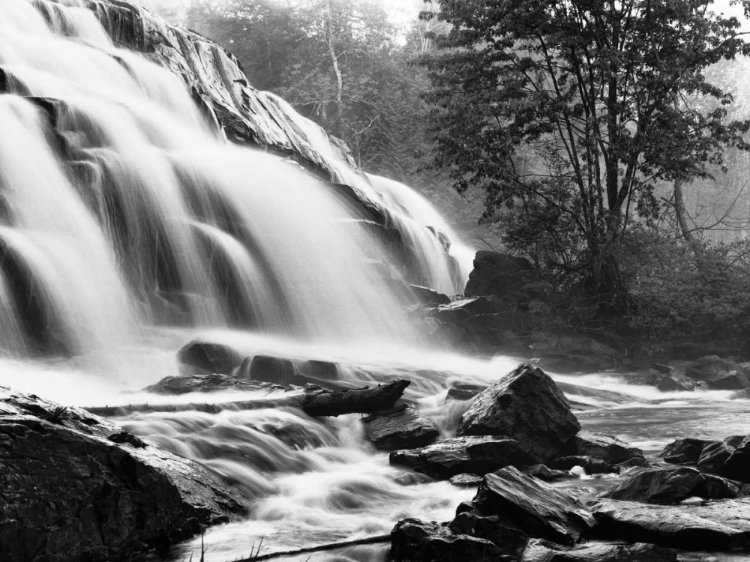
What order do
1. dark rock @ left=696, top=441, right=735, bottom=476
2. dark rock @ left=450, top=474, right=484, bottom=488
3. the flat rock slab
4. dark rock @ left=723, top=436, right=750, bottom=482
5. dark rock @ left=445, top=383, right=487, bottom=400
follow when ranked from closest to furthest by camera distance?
the flat rock slab → dark rock @ left=723, top=436, right=750, bottom=482 → dark rock @ left=450, top=474, right=484, bottom=488 → dark rock @ left=696, top=441, right=735, bottom=476 → dark rock @ left=445, top=383, right=487, bottom=400

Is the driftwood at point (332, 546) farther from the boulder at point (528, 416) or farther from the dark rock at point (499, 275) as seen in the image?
the dark rock at point (499, 275)

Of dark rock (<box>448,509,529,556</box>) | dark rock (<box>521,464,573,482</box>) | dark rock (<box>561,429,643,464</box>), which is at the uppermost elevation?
dark rock (<box>448,509,529,556</box>)

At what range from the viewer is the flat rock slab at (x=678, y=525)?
464 cm

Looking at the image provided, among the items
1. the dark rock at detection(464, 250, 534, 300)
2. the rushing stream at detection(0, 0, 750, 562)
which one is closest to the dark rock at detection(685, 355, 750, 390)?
the rushing stream at detection(0, 0, 750, 562)

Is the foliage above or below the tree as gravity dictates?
below

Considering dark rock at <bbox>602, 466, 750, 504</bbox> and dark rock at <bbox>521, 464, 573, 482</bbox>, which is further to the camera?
dark rock at <bbox>521, 464, 573, 482</bbox>

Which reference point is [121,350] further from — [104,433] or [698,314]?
[698,314]

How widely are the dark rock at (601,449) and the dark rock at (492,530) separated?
3.45 meters

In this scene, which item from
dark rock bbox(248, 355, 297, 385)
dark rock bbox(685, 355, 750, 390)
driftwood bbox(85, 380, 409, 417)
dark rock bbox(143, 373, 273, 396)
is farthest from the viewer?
dark rock bbox(685, 355, 750, 390)

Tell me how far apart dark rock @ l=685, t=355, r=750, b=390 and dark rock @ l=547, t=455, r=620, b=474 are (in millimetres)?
9143

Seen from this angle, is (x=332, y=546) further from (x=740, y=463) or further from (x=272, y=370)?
(x=272, y=370)

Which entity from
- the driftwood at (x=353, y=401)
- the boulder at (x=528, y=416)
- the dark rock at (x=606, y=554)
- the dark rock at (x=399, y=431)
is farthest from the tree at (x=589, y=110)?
the dark rock at (x=606, y=554)

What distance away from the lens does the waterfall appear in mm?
12539

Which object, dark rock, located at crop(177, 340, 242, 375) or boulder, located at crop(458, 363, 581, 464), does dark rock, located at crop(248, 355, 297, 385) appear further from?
boulder, located at crop(458, 363, 581, 464)
